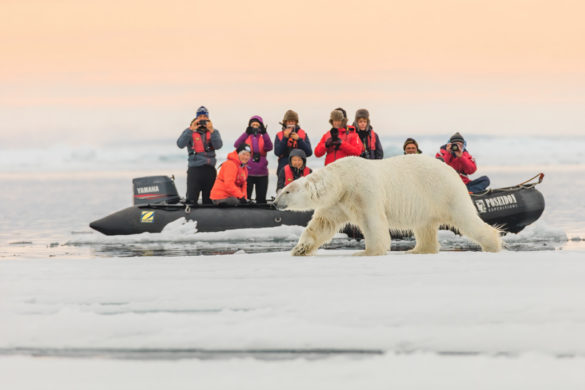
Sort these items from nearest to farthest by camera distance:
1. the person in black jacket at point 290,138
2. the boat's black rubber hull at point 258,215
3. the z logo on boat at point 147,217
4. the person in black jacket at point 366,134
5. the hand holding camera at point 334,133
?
1. the hand holding camera at point 334,133
2. the person in black jacket at point 366,134
3. the person in black jacket at point 290,138
4. the boat's black rubber hull at point 258,215
5. the z logo on boat at point 147,217

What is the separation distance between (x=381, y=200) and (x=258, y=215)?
4541 millimetres

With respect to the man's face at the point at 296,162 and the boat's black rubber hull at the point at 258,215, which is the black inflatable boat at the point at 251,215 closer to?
the boat's black rubber hull at the point at 258,215

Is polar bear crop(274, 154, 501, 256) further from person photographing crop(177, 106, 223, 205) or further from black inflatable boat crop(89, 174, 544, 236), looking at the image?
person photographing crop(177, 106, 223, 205)

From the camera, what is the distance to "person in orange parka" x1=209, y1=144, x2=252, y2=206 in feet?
34.8

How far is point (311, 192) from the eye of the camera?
22.7ft

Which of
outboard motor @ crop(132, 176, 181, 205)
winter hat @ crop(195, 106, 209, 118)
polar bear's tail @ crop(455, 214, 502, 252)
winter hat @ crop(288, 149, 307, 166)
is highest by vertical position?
winter hat @ crop(195, 106, 209, 118)

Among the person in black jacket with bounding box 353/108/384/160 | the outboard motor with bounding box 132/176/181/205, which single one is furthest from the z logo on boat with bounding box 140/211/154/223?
the person in black jacket with bounding box 353/108/384/160

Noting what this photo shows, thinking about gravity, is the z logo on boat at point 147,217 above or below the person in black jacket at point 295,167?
below

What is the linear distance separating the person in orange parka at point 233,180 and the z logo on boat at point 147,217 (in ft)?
3.44

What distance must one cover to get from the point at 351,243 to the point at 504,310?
23.1ft

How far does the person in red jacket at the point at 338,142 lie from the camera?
8891 mm

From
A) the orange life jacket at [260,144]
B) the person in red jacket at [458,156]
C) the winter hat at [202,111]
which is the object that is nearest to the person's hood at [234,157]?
the orange life jacket at [260,144]

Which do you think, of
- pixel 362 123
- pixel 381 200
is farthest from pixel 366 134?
pixel 381 200

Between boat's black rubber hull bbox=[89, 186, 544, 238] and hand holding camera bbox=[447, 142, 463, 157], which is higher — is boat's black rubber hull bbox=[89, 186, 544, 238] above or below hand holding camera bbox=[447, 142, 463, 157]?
below
